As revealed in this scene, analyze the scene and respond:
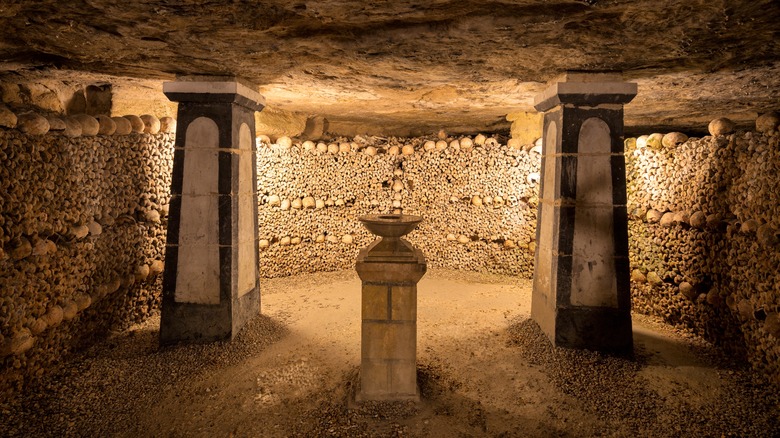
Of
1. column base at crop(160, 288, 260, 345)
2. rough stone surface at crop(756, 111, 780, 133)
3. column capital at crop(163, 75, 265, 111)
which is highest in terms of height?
column capital at crop(163, 75, 265, 111)

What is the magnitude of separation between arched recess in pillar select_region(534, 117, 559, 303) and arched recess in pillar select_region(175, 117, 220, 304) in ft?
9.13

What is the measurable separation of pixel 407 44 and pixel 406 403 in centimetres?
228

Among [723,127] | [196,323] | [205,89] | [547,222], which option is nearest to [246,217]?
[196,323]

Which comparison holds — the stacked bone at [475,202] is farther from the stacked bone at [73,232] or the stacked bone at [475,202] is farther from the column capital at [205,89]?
the stacked bone at [73,232]

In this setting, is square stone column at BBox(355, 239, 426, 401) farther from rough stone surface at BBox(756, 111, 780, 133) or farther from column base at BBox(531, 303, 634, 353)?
rough stone surface at BBox(756, 111, 780, 133)

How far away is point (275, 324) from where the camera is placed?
13.6ft

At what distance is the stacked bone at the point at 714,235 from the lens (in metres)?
3.16

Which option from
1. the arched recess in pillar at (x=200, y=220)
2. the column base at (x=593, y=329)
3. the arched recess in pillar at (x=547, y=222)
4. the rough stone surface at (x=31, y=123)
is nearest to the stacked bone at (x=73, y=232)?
the rough stone surface at (x=31, y=123)

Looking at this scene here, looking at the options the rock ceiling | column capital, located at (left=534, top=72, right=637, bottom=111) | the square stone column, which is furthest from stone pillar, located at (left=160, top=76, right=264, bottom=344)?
column capital, located at (left=534, top=72, right=637, bottom=111)

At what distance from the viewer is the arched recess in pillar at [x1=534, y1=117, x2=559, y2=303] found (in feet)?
12.0

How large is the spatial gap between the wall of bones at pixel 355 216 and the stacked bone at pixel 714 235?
0.05ft

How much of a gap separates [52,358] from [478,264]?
5.08m

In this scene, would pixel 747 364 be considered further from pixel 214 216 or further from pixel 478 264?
pixel 214 216

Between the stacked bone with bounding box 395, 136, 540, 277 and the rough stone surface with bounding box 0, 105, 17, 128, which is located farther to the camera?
the stacked bone with bounding box 395, 136, 540, 277
